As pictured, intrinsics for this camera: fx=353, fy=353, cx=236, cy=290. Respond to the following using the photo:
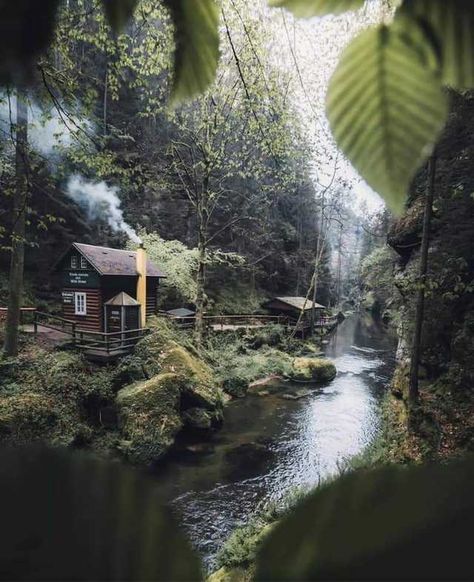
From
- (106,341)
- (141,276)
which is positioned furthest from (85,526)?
(141,276)

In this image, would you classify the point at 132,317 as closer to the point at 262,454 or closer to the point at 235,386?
the point at 235,386

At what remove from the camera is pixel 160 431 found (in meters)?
7.34

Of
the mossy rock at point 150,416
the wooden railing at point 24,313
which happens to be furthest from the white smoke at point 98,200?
the mossy rock at point 150,416

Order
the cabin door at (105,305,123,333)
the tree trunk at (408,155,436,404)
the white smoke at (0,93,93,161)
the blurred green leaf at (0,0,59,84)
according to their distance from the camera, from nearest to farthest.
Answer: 1. the blurred green leaf at (0,0,59,84)
2. the white smoke at (0,93,93,161)
3. the tree trunk at (408,155,436,404)
4. the cabin door at (105,305,123,333)

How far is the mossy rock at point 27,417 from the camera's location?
240 inches

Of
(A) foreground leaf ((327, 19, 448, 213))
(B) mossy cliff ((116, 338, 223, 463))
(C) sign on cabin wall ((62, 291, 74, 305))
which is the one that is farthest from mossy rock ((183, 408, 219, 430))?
(A) foreground leaf ((327, 19, 448, 213))

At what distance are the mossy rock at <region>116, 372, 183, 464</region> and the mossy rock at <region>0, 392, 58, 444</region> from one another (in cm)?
138

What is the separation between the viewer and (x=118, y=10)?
42 cm

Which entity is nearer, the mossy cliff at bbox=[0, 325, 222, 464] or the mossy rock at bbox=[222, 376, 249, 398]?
the mossy cliff at bbox=[0, 325, 222, 464]

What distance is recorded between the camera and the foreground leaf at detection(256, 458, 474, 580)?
0.18 m

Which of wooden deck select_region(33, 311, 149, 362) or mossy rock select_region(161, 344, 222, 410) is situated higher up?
wooden deck select_region(33, 311, 149, 362)

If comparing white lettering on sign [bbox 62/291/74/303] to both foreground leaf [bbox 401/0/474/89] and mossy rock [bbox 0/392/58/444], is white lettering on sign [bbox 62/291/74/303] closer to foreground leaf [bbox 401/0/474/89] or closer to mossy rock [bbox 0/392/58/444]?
mossy rock [bbox 0/392/58/444]

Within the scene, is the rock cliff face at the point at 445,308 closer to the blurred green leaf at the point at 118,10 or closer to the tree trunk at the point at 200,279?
the blurred green leaf at the point at 118,10

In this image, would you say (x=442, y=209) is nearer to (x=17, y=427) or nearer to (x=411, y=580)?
(x=411, y=580)
